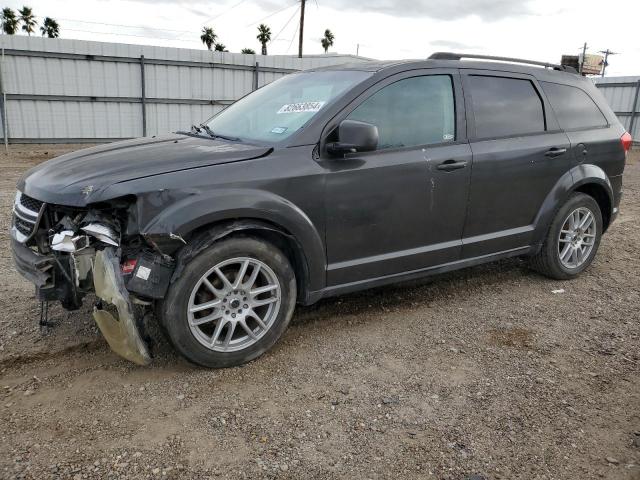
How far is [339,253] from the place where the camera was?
355 cm

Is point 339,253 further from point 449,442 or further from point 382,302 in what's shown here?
point 449,442

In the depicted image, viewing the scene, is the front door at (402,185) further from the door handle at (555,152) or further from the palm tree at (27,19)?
the palm tree at (27,19)

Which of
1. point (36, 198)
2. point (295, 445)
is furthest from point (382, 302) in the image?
point (36, 198)

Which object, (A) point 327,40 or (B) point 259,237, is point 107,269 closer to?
(B) point 259,237

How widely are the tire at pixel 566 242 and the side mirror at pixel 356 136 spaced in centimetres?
223

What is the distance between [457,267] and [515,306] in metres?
0.64

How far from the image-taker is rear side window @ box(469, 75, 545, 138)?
163 inches

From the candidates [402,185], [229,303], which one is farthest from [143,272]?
[402,185]

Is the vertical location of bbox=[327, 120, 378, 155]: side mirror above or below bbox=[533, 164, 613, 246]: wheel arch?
above

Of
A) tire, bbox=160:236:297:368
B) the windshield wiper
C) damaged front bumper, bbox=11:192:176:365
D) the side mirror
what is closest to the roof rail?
the side mirror

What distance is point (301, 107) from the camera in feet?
12.2

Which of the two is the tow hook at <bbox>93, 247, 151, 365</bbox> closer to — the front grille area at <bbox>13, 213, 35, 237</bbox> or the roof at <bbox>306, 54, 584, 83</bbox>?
the front grille area at <bbox>13, 213, 35, 237</bbox>

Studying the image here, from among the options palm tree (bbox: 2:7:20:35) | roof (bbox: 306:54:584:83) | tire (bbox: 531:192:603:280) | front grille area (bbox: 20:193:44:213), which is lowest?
tire (bbox: 531:192:603:280)

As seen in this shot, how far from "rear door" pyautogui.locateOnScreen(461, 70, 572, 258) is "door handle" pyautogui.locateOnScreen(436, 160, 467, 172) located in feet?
0.48
